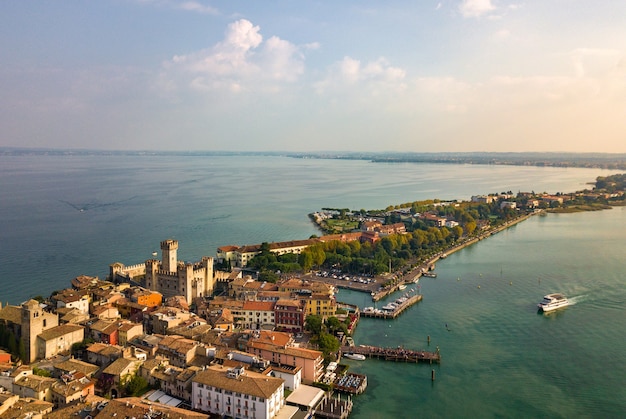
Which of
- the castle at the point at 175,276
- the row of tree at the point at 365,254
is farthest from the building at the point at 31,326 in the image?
the row of tree at the point at 365,254

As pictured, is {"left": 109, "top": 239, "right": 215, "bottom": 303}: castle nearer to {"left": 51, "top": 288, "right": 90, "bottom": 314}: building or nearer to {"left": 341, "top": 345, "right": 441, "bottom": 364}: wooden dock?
{"left": 51, "top": 288, "right": 90, "bottom": 314}: building

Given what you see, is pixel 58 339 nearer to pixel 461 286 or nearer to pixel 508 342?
pixel 508 342

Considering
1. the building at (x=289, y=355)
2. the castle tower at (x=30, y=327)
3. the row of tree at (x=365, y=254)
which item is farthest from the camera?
the row of tree at (x=365, y=254)

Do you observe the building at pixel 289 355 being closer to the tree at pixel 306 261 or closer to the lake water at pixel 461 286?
the lake water at pixel 461 286

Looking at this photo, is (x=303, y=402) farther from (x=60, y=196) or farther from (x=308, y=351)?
(x=60, y=196)

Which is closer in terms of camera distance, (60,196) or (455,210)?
(455,210)

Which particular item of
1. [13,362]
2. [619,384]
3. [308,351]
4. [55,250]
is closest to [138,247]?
[55,250]
